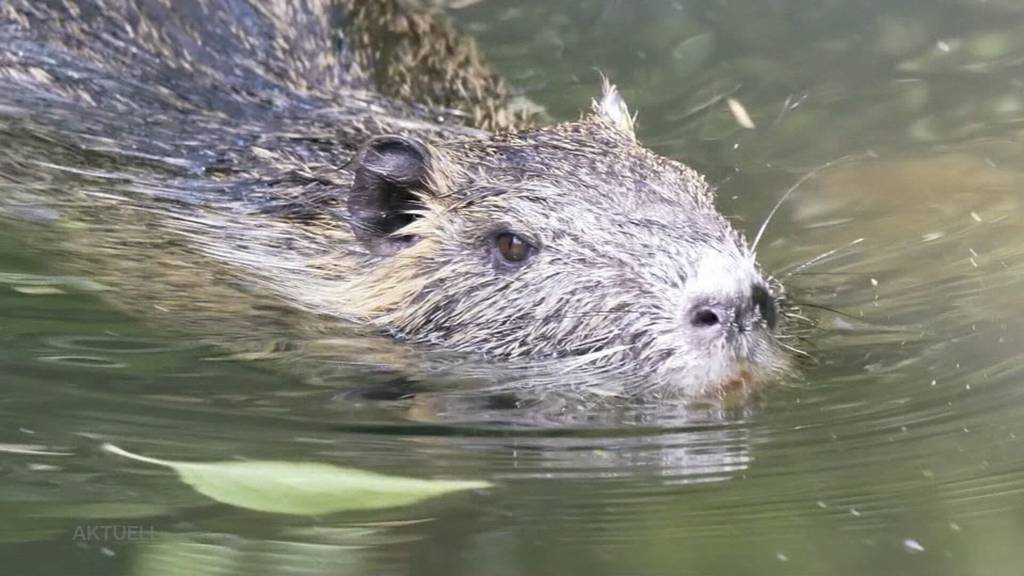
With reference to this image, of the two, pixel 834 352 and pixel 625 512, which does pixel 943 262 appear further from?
pixel 625 512

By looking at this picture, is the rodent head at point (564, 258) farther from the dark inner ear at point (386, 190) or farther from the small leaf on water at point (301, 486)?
the small leaf on water at point (301, 486)

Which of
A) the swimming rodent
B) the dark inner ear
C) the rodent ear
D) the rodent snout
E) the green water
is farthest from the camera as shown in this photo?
the rodent ear

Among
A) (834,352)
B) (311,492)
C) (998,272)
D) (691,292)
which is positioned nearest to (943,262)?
(998,272)

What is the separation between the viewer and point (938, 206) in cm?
549

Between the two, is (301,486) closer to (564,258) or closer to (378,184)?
(564,258)

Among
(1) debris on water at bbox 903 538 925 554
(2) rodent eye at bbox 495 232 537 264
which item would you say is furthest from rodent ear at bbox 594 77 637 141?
(1) debris on water at bbox 903 538 925 554

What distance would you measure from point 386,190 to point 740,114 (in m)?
2.33

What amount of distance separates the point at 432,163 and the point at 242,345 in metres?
0.72

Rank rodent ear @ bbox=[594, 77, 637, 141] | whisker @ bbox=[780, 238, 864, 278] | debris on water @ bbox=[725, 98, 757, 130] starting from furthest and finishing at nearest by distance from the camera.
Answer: debris on water @ bbox=[725, 98, 757, 130] → rodent ear @ bbox=[594, 77, 637, 141] → whisker @ bbox=[780, 238, 864, 278]

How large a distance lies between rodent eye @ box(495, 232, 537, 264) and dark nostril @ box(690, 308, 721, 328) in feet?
1.94

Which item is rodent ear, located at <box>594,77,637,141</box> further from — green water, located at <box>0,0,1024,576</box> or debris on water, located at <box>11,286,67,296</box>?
debris on water, located at <box>11,286,67,296</box>

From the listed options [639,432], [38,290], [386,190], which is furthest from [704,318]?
[38,290]

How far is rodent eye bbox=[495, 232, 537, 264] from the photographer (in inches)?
168

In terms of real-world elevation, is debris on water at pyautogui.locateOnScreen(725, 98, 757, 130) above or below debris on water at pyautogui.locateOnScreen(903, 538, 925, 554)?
above
